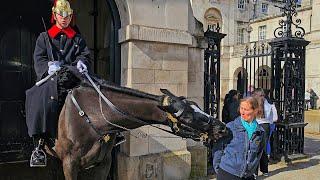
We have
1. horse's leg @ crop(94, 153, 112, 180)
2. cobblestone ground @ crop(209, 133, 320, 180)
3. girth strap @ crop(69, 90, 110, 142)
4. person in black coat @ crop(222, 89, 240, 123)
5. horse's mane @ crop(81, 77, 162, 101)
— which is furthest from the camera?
person in black coat @ crop(222, 89, 240, 123)

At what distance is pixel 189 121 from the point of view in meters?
3.09

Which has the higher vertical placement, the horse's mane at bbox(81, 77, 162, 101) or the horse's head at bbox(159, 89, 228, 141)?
the horse's mane at bbox(81, 77, 162, 101)

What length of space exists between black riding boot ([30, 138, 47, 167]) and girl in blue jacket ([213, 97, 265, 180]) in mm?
1934

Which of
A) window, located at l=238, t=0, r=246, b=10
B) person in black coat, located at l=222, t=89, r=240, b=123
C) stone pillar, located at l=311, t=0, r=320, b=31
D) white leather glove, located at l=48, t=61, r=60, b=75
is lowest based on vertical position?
person in black coat, located at l=222, t=89, r=240, b=123

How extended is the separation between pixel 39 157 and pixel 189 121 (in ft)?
5.69

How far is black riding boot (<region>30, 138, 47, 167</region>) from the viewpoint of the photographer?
3.70 meters

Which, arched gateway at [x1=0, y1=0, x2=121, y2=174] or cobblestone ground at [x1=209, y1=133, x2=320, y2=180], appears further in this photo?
cobblestone ground at [x1=209, y1=133, x2=320, y2=180]

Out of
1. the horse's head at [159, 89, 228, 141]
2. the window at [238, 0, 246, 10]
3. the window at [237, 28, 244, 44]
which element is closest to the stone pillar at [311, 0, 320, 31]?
the window at [237, 28, 244, 44]

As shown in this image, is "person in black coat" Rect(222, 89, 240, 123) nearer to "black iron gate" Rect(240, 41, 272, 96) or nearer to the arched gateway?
"black iron gate" Rect(240, 41, 272, 96)

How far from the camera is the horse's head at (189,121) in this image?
3.07 metres

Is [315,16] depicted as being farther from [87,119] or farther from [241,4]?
[87,119]

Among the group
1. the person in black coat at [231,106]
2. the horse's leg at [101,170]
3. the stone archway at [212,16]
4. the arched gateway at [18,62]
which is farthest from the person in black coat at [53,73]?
the stone archway at [212,16]

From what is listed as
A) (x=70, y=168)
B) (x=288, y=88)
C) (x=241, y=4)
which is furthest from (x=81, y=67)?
(x=241, y=4)

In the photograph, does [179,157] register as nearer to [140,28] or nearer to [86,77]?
[140,28]
